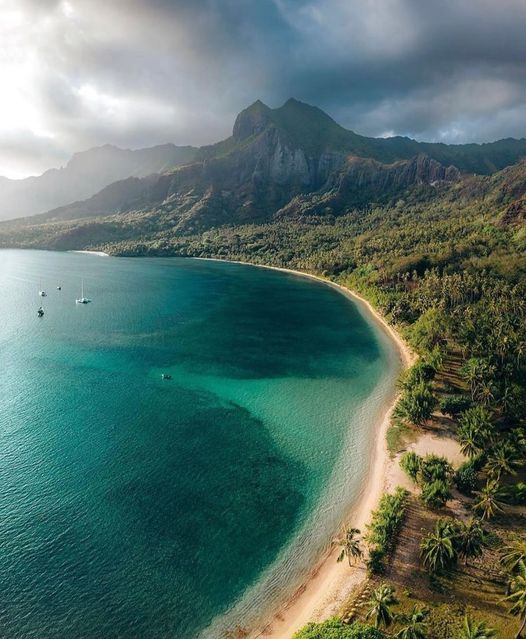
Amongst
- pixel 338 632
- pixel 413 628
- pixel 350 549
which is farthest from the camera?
pixel 350 549

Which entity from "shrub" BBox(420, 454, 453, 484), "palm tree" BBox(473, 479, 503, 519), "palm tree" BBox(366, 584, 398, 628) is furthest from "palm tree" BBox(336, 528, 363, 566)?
"palm tree" BBox(473, 479, 503, 519)

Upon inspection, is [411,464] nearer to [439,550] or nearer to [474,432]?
[474,432]

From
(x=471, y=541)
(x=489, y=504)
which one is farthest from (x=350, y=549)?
(x=489, y=504)

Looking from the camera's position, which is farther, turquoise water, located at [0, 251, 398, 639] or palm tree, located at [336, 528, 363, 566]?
palm tree, located at [336, 528, 363, 566]

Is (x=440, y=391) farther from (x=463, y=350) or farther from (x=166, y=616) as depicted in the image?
(x=166, y=616)

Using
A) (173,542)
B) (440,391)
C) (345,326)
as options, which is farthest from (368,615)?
(345,326)

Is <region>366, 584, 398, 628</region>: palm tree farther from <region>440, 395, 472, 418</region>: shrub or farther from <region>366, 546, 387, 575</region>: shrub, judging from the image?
<region>440, 395, 472, 418</region>: shrub

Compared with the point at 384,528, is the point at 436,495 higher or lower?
higher

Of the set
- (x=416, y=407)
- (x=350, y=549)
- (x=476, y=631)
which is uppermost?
(x=416, y=407)
